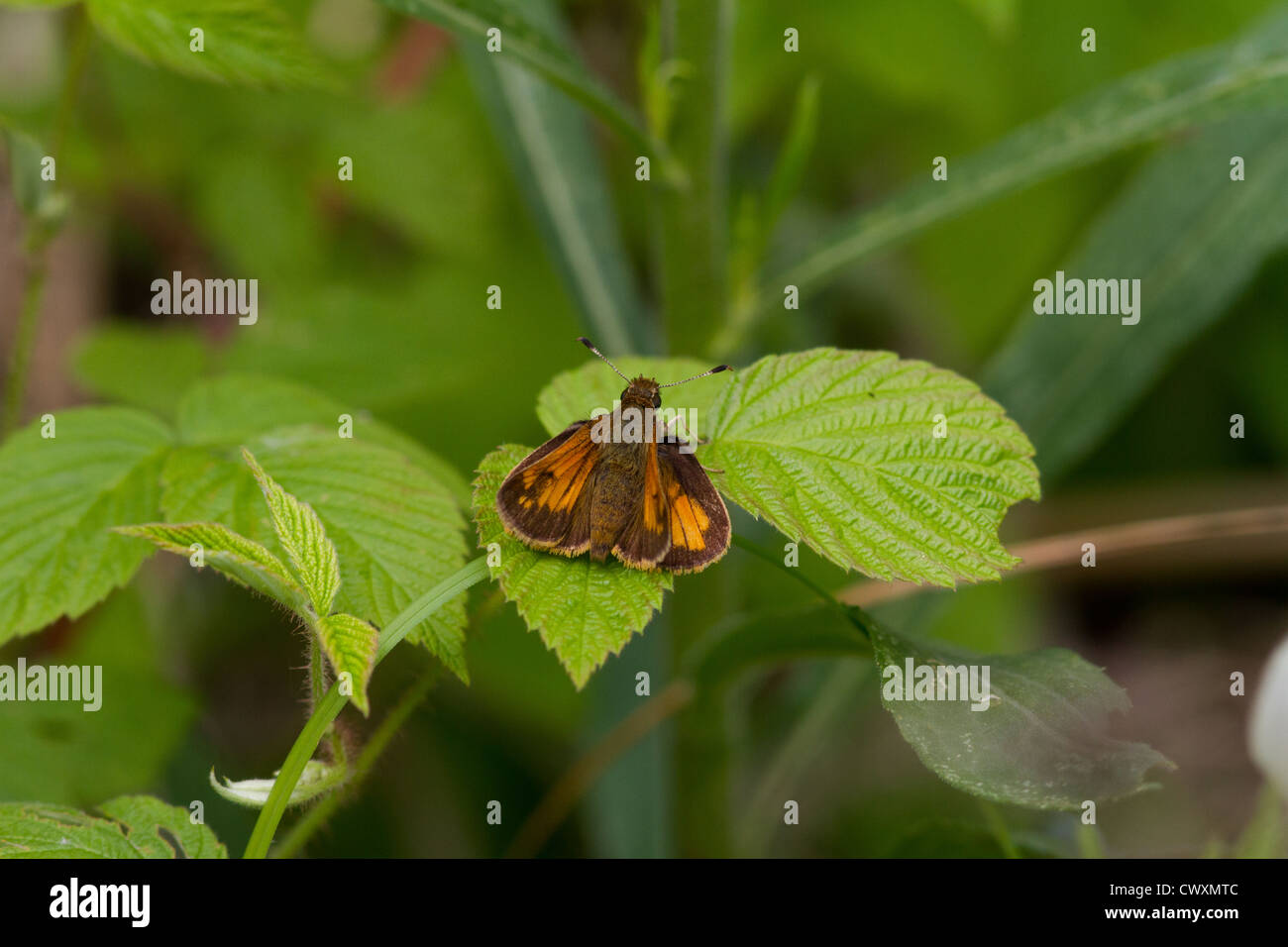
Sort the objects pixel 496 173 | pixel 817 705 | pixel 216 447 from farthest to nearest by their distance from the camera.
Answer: pixel 496 173 → pixel 817 705 → pixel 216 447

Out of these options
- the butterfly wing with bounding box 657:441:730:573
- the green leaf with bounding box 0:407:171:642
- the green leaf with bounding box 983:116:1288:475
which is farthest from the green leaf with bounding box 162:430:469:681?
the green leaf with bounding box 983:116:1288:475

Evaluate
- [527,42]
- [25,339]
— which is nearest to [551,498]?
[527,42]

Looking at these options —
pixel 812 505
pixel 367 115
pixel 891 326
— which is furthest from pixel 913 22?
pixel 812 505

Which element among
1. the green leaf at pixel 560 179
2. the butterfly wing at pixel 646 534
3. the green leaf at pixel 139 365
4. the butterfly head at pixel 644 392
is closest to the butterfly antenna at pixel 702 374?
the butterfly head at pixel 644 392

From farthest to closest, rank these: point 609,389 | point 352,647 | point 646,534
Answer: point 609,389 → point 646,534 → point 352,647

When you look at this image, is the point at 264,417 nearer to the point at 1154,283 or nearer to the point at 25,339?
the point at 25,339

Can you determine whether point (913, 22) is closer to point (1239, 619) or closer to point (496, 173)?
point (496, 173)

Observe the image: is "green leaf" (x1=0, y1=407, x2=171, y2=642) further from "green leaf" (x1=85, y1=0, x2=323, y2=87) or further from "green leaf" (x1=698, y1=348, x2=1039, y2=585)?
"green leaf" (x1=698, y1=348, x2=1039, y2=585)
